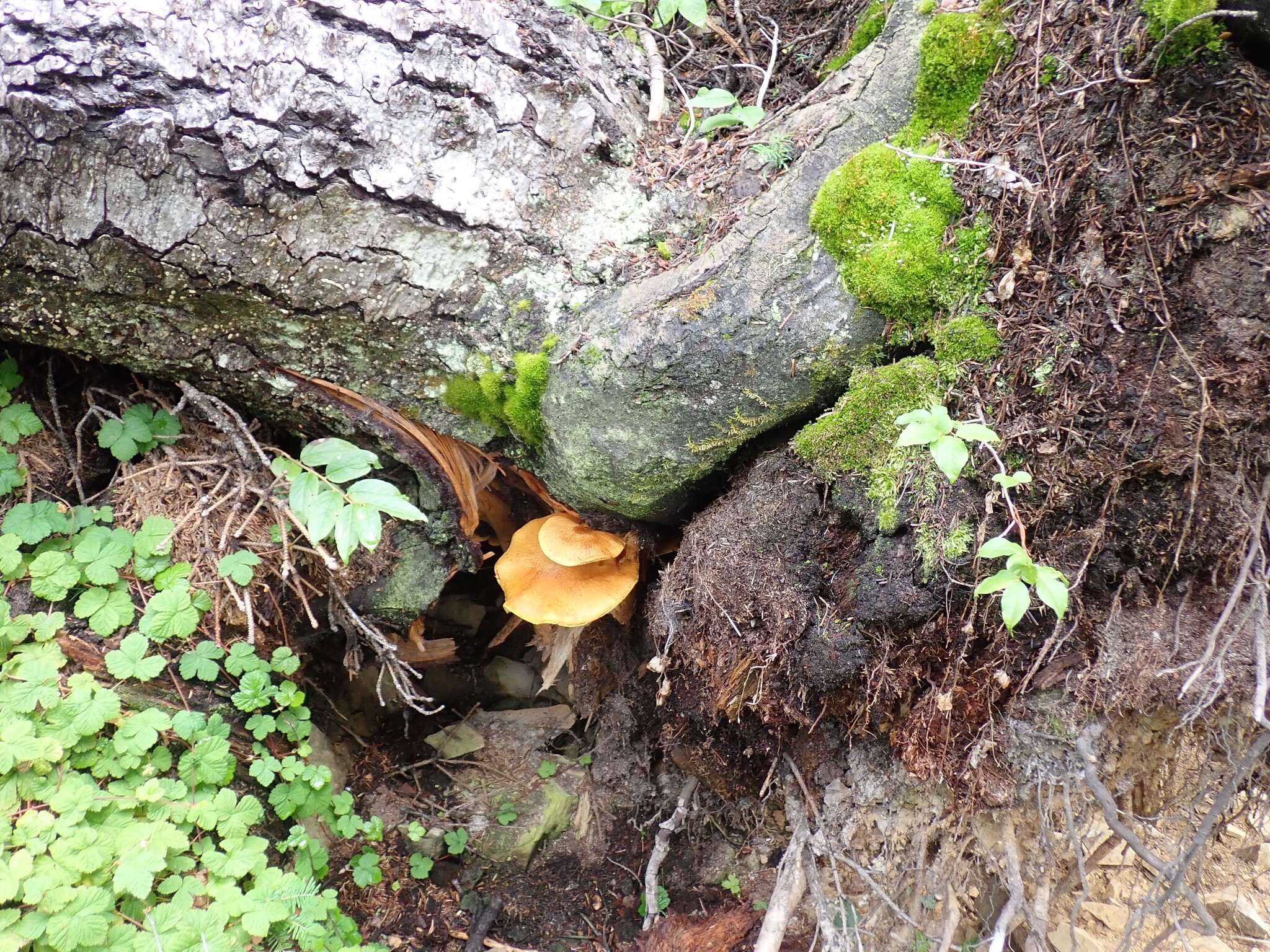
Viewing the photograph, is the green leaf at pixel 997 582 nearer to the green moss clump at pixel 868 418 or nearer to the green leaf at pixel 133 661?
the green moss clump at pixel 868 418

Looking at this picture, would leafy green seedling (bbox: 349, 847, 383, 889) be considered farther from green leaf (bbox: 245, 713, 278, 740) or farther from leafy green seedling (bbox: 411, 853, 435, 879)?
green leaf (bbox: 245, 713, 278, 740)

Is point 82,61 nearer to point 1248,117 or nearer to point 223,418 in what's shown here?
point 223,418

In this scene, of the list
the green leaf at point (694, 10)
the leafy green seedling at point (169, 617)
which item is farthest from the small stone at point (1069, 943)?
the green leaf at point (694, 10)

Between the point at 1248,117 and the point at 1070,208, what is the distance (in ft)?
1.26

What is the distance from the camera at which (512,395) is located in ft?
8.87

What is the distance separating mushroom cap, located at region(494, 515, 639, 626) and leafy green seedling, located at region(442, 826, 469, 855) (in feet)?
5.51

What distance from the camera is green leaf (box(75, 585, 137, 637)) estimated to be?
2.74 metres

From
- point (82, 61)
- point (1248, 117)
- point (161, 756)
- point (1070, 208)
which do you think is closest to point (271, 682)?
point (161, 756)

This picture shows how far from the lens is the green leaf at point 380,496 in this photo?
7.77ft

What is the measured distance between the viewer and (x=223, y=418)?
3.01m

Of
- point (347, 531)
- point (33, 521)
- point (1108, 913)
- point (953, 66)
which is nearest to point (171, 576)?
point (33, 521)

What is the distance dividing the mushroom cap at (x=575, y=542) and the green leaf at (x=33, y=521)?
186 centimetres

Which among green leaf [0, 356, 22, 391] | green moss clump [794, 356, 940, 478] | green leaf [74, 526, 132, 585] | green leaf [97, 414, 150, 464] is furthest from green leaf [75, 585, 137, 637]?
green moss clump [794, 356, 940, 478]

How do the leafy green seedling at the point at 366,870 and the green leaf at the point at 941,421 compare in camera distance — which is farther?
the leafy green seedling at the point at 366,870
